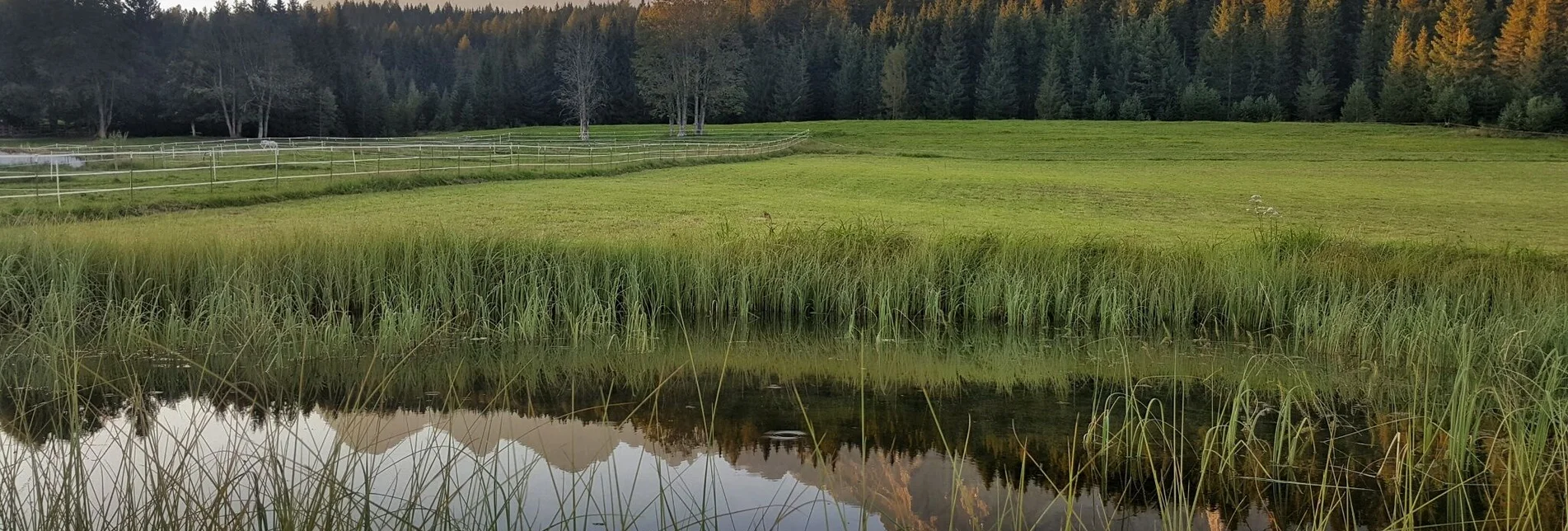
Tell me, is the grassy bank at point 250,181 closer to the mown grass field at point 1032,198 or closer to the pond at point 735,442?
the mown grass field at point 1032,198

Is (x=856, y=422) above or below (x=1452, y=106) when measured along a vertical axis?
below

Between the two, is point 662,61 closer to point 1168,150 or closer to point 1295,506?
point 1168,150

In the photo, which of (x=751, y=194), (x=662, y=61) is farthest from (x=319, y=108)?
(x=751, y=194)

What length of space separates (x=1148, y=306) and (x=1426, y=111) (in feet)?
229

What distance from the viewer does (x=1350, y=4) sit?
9788 cm

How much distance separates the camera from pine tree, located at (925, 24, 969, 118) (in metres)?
94.1

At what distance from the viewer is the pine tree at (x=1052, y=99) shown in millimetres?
87438

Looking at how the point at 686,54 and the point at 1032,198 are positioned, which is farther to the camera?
the point at 686,54

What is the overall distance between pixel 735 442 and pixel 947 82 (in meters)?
92.1

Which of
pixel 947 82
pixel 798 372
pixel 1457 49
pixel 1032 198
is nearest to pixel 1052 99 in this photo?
pixel 947 82

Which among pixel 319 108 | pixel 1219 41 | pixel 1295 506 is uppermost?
pixel 1219 41

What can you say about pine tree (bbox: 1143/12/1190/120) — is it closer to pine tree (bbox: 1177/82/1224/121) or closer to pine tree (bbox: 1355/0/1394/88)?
pine tree (bbox: 1177/82/1224/121)

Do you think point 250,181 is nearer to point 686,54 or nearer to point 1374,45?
point 686,54

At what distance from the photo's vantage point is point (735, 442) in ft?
22.3
